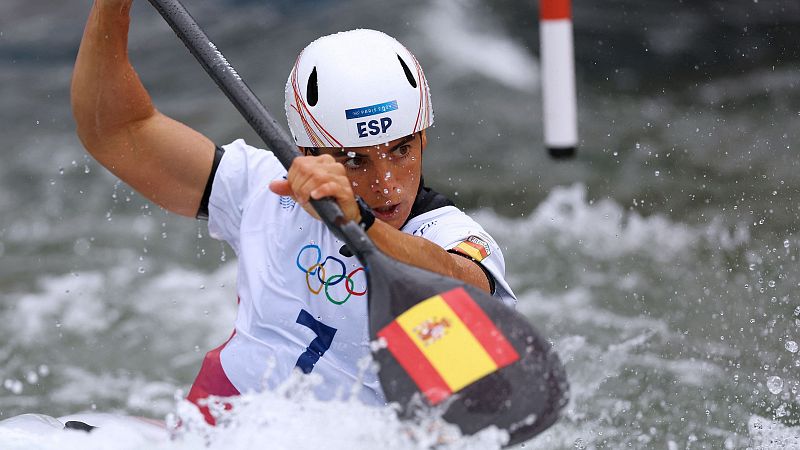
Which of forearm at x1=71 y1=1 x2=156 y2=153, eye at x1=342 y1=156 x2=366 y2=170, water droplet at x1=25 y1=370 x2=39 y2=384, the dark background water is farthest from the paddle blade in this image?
water droplet at x1=25 y1=370 x2=39 y2=384

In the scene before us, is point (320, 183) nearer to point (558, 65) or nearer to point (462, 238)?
point (462, 238)

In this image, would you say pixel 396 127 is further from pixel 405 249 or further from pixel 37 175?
pixel 37 175

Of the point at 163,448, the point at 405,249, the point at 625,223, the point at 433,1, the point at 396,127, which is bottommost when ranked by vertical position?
the point at 625,223

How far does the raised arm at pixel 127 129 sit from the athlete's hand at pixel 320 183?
0.53m

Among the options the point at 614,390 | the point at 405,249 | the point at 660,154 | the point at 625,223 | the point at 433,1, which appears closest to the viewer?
the point at 405,249

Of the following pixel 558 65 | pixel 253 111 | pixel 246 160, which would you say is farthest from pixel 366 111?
pixel 558 65

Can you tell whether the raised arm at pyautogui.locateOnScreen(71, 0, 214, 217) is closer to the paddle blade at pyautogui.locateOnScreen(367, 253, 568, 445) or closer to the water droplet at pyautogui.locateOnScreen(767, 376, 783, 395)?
the paddle blade at pyautogui.locateOnScreen(367, 253, 568, 445)

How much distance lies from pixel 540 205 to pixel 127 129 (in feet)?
10.4

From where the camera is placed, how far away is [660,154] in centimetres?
589

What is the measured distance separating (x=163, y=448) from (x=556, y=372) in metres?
0.89

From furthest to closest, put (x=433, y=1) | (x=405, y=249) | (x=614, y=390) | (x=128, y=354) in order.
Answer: (x=433, y=1) < (x=128, y=354) < (x=614, y=390) < (x=405, y=249)

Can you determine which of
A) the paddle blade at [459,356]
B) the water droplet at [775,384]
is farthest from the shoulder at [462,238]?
the water droplet at [775,384]

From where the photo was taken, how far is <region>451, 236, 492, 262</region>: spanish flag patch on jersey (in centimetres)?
258

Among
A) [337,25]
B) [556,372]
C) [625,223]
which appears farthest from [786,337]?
[337,25]
